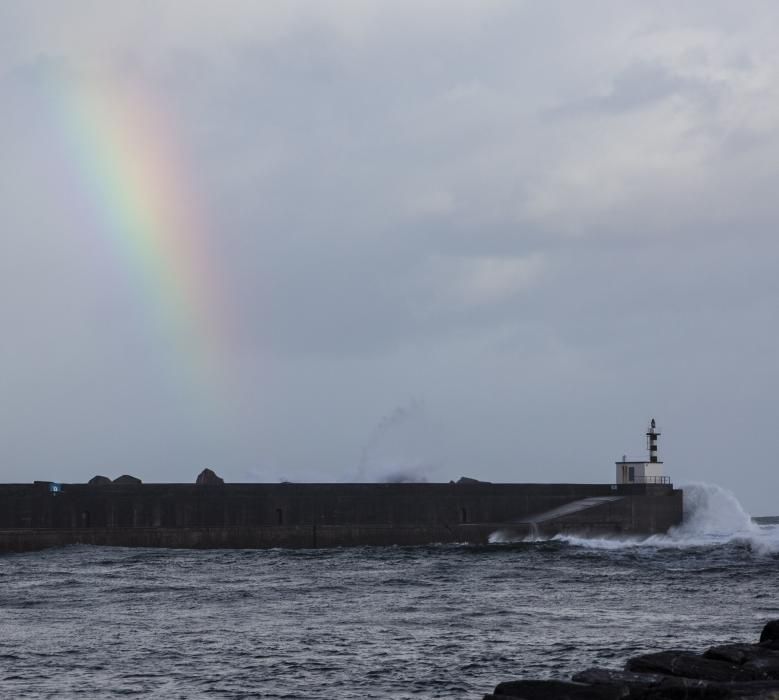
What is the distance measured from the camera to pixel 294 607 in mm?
28734

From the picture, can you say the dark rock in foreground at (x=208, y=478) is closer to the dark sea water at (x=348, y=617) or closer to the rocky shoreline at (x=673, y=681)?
the dark sea water at (x=348, y=617)

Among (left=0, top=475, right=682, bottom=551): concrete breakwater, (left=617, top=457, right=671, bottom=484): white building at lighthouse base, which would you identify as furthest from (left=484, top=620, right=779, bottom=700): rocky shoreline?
(left=617, top=457, right=671, bottom=484): white building at lighthouse base

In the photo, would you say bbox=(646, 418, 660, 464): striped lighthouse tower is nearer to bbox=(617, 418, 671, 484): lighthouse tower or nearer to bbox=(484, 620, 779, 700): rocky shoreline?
bbox=(617, 418, 671, 484): lighthouse tower

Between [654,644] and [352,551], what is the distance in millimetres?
26707

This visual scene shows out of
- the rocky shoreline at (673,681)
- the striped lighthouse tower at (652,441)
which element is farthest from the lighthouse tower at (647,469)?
the rocky shoreline at (673,681)

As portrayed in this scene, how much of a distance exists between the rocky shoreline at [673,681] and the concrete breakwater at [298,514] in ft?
112

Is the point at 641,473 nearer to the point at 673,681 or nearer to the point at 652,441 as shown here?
the point at 652,441

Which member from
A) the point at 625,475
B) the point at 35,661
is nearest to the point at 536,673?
the point at 35,661

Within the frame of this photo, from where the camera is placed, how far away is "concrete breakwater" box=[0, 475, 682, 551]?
1884 inches

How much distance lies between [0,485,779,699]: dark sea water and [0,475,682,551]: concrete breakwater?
1.93m

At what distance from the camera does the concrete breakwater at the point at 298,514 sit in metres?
47.8

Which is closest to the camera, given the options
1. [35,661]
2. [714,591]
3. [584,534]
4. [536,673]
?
[536,673]

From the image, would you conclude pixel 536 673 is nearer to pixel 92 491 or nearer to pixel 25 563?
pixel 25 563

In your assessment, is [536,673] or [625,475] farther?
[625,475]
